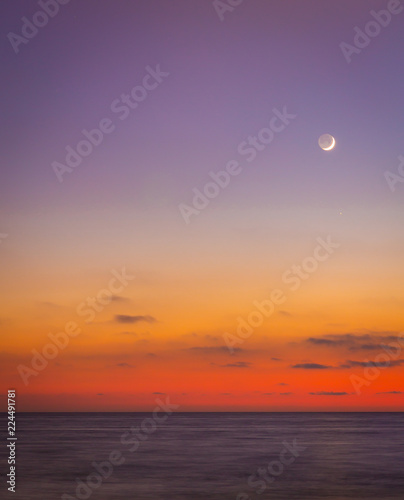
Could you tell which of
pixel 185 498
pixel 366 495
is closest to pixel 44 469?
pixel 185 498

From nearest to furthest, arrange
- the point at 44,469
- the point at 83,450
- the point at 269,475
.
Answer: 1. the point at 269,475
2. the point at 44,469
3. the point at 83,450

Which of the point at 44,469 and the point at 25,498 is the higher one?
the point at 44,469

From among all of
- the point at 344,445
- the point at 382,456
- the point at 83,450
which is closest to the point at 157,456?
the point at 83,450

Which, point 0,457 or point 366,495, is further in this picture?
point 0,457

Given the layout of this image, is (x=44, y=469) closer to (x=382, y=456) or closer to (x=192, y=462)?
(x=192, y=462)

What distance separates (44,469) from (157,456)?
1158 centimetres

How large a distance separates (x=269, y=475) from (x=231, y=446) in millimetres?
23496

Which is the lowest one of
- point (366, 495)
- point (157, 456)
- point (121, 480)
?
point (366, 495)

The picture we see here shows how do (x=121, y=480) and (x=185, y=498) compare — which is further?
(x=121, y=480)

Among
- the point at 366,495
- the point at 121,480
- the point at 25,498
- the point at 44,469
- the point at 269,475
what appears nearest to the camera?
the point at 25,498

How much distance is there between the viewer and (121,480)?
3556 cm

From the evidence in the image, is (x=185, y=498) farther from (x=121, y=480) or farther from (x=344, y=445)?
(x=344, y=445)

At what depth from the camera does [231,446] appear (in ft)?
200

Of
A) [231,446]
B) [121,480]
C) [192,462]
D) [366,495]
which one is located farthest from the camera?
[231,446]
